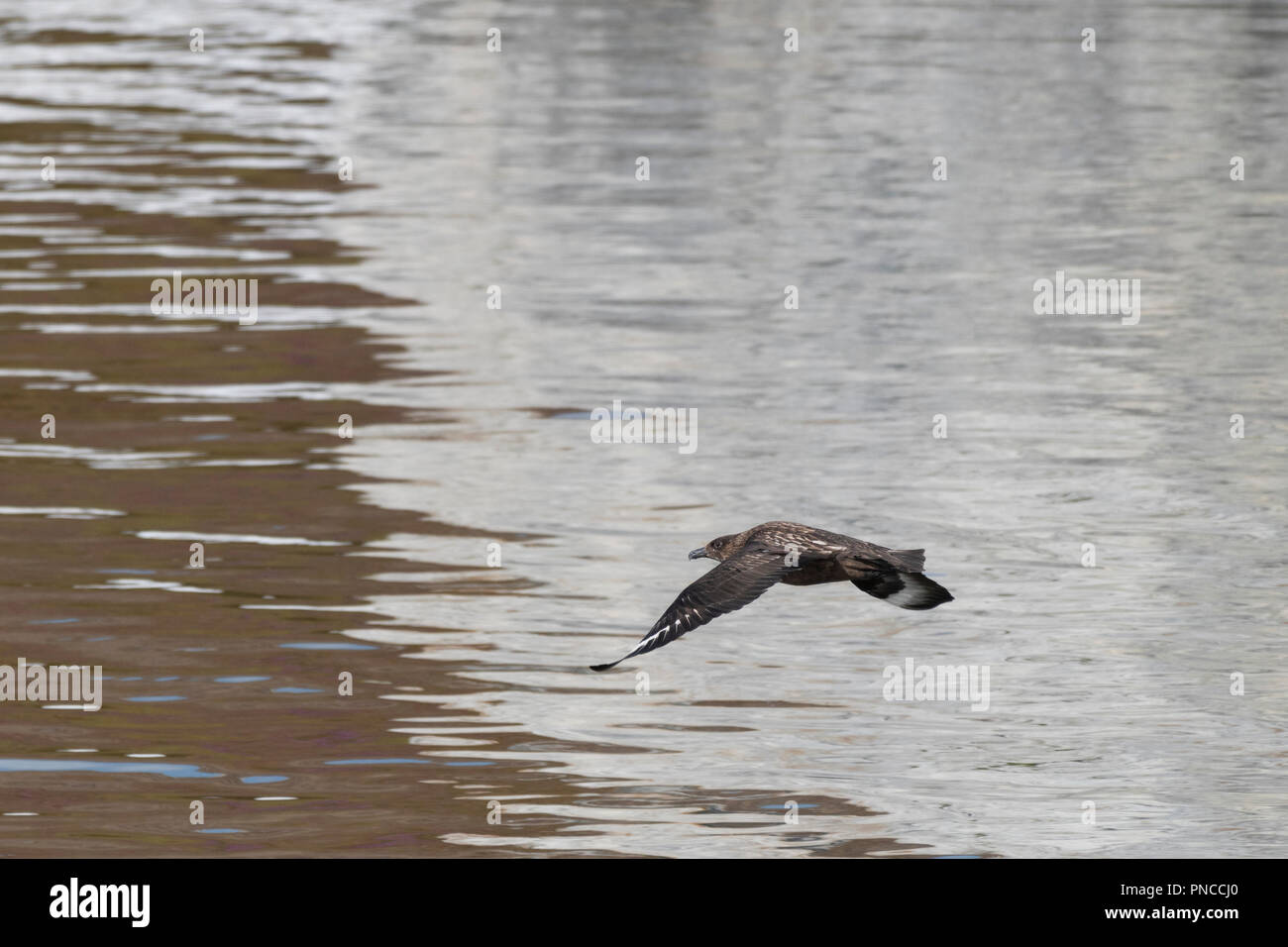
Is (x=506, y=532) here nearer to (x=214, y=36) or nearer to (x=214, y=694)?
(x=214, y=694)

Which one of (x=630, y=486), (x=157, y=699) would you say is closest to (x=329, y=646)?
(x=157, y=699)

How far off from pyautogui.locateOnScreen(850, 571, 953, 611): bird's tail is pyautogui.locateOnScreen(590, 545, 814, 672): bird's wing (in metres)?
0.45

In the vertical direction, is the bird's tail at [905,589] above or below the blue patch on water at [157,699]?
above

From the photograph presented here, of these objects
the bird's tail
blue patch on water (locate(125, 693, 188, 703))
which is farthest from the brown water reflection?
the bird's tail

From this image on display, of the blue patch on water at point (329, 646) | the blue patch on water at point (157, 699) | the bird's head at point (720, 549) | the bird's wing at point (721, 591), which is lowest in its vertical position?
the blue patch on water at point (157, 699)

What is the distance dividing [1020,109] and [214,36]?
77.8 feet

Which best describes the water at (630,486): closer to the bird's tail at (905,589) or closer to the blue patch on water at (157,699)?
the blue patch on water at (157,699)

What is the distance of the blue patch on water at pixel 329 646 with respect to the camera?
12.2 meters

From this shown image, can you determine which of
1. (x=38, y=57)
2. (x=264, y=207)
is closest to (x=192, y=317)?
(x=264, y=207)

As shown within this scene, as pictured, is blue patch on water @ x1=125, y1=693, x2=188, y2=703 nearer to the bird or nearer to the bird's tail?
the bird

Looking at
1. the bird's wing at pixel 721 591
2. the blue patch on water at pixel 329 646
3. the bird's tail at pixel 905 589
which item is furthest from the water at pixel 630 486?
the bird's wing at pixel 721 591

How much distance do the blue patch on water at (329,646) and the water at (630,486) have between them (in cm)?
2

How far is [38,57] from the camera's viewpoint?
152 feet

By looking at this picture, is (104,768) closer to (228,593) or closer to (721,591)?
(228,593)
